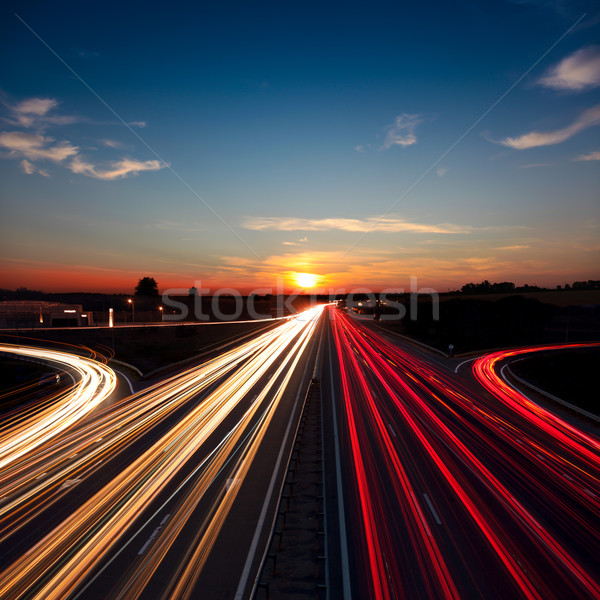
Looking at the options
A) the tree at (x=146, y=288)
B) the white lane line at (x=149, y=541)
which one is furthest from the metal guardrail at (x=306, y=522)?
the tree at (x=146, y=288)

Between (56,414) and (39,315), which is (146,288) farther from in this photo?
(56,414)

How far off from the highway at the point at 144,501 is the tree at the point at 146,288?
539 feet

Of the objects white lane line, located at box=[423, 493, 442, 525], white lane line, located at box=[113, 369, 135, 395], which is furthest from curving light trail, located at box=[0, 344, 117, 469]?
white lane line, located at box=[423, 493, 442, 525]

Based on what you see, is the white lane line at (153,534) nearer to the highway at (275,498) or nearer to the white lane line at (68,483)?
the highway at (275,498)

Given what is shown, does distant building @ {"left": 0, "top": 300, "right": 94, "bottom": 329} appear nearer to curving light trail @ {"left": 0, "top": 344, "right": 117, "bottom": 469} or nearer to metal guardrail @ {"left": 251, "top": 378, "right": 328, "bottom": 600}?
curving light trail @ {"left": 0, "top": 344, "right": 117, "bottom": 469}

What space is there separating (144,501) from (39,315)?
83715 millimetres

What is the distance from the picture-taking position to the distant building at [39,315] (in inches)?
3054

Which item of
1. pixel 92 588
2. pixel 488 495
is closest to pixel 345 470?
pixel 488 495

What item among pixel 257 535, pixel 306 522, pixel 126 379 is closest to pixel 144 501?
pixel 257 535

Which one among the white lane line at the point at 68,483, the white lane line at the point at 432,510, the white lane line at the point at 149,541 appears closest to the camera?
the white lane line at the point at 149,541

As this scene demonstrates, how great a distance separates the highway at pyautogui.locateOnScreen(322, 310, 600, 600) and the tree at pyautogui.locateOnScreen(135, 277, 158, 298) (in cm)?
16954

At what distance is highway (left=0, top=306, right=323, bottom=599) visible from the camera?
29.7 feet

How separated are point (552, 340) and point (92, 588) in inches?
2905

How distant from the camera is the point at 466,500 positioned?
40.1 ft
